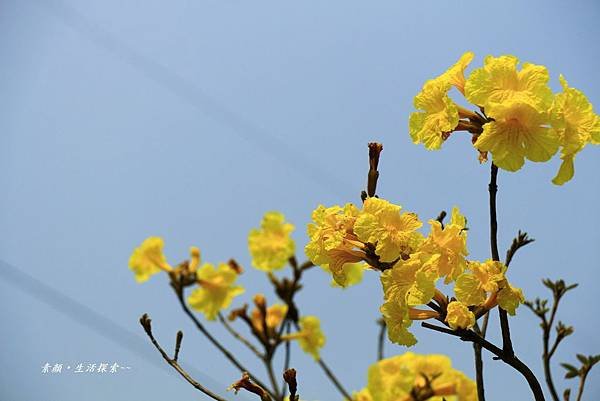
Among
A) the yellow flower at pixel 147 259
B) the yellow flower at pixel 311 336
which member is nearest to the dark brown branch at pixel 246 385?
the yellow flower at pixel 311 336

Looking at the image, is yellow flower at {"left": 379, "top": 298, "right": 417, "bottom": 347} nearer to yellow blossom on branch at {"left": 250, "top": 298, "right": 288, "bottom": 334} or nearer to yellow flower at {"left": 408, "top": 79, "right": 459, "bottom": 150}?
yellow flower at {"left": 408, "top": 79, "right": 459, "bottom": 150}

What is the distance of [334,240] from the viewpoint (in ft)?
3.20

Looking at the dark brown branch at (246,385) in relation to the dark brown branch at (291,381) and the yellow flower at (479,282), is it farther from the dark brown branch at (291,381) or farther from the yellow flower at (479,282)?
the yellow flower at (479,282)

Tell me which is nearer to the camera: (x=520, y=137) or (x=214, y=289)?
(x=520, y=137)

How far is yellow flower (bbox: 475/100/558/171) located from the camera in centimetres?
93

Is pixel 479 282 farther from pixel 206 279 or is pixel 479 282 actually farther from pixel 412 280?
pixel 206 279

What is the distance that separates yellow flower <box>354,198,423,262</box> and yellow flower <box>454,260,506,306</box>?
10cm

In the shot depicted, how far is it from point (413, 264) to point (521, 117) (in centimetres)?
31

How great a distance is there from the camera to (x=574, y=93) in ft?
3.15

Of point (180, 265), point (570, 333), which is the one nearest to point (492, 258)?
point (570, 333)

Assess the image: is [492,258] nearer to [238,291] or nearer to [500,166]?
[500,166]

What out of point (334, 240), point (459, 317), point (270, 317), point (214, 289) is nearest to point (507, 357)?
point (459, 317)

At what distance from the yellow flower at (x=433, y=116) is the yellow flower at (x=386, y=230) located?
0.19 meters

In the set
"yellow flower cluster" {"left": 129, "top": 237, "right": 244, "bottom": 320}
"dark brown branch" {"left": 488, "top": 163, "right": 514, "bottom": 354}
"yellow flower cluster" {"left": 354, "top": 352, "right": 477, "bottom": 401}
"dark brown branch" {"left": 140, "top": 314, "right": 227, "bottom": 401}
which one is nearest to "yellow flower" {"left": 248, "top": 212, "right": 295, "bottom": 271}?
"yellow flower cluster" {"left": 129, "top": 237, "right": 244, "bottom": 320}
